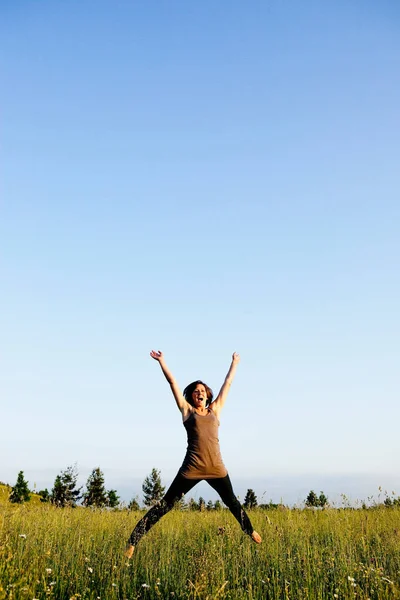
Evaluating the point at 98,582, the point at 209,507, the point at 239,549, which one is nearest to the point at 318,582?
the point at 239,549

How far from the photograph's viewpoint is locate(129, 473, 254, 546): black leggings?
6.63 m

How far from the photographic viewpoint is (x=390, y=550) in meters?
7.68

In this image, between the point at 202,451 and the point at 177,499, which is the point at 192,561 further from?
the point at 202,451

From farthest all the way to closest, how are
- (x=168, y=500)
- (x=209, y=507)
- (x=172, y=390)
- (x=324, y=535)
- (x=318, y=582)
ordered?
(x=209, y=507)
(x=324, y=535)
(x=172, y=390)
(x=168, y=500)
(x=318, y=582)

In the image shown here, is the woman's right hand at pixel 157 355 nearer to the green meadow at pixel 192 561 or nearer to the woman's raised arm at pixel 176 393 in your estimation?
the woman's raised arm at pixel 176 393

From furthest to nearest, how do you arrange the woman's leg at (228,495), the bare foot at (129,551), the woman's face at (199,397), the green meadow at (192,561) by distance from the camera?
the woman's face at (199,397), the woman's leg at (228,495), the bare foot at (129,551), the green meadow at (192,561)

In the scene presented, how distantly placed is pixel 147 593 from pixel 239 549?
1.64m

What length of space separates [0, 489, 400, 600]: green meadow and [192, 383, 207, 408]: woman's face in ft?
5.91

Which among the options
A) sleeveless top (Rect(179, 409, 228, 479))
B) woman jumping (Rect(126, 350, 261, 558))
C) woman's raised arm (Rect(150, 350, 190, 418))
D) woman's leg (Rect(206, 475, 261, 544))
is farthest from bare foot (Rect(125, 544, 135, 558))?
woman's raised arm (Rect(150, 350, 190, 418))

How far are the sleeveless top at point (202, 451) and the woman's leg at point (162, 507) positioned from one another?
4.1 inches

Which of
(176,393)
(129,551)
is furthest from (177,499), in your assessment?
(176,393)

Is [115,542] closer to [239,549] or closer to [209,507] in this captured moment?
[239,549]

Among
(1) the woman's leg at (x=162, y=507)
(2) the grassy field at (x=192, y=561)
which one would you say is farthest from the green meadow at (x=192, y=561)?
(1) the woman's leg at (x=162, y=507)

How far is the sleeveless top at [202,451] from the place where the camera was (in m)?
6.88
